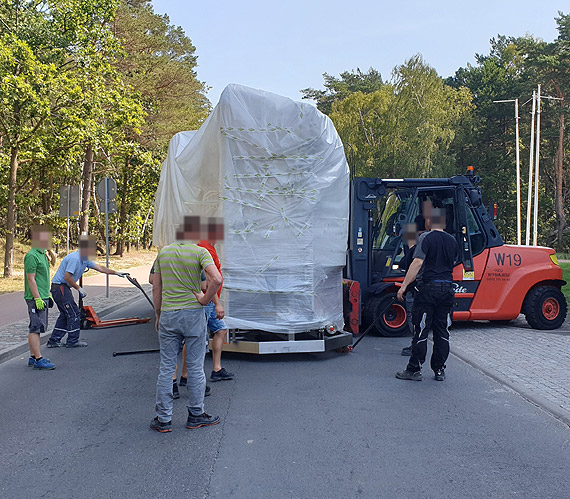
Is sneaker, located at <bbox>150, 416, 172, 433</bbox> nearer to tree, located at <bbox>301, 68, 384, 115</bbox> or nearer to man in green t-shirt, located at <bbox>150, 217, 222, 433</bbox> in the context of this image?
man in green t-shirt, located at <bbox>150, 217, 222, 433</bbox>

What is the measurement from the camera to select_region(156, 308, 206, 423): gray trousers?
5.11 metres

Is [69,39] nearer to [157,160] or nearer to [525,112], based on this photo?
[157,160]

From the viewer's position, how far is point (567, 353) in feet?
28.3

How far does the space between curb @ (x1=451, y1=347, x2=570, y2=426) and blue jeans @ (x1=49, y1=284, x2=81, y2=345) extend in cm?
582

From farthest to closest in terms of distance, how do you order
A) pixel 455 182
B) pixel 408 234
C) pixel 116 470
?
pixel 455 182, pixel 408 234, pixel 116 470

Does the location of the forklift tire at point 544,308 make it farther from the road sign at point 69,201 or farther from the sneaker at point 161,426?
the road sign at point 69,201

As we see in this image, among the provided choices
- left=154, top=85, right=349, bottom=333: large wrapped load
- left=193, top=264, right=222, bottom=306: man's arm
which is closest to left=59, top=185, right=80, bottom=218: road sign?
left=154, top=85, right=349, bottom=333: large wrapped load

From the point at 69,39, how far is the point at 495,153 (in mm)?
41841

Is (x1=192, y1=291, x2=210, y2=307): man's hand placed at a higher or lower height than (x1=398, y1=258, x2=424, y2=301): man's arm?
lower

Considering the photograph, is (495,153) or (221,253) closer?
(221,253)

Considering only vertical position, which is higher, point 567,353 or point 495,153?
point 495,153

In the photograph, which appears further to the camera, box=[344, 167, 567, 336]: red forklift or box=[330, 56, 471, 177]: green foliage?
box=[330, 56, 471, 177]: green foliage

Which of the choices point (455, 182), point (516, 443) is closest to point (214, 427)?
point (516, 443)

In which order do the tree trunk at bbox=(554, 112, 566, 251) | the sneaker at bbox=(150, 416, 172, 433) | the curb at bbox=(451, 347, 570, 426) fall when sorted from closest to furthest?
the sneaker at bbox=(150, 416, 172, 433), the curb at bbox=(451, 347, 570, 426), the tree trunk at bbox=(554, 112, 566, 251)
